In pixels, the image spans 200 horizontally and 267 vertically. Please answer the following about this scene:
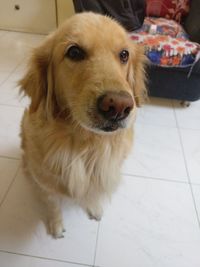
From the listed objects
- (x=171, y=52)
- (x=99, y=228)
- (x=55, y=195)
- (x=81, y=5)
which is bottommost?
(x=99, y=228)

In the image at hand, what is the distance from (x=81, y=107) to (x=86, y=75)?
119 mm

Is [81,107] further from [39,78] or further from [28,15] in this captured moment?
[28,15]

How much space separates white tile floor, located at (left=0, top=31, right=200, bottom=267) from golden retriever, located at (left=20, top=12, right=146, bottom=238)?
0.12m

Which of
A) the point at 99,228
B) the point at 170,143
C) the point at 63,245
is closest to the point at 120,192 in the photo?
the point at 99,228

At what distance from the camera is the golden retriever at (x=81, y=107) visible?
82 centimetres

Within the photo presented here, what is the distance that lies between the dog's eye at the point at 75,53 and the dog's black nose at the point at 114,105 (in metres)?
0.23

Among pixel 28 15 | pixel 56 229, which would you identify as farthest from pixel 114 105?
pixel 28 15

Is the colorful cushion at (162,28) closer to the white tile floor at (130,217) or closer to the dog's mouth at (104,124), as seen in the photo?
the white tile floor at (130,217)

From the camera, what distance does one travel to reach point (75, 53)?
0.92 metres

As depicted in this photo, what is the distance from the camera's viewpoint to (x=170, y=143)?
1.86 metres

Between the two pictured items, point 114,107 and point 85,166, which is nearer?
point 114,107

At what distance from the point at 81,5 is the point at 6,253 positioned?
165 cm

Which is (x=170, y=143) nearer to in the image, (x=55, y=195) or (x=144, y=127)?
(x=144, y=127)

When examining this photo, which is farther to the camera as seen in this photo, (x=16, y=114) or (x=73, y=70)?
(x=16, y=114)
